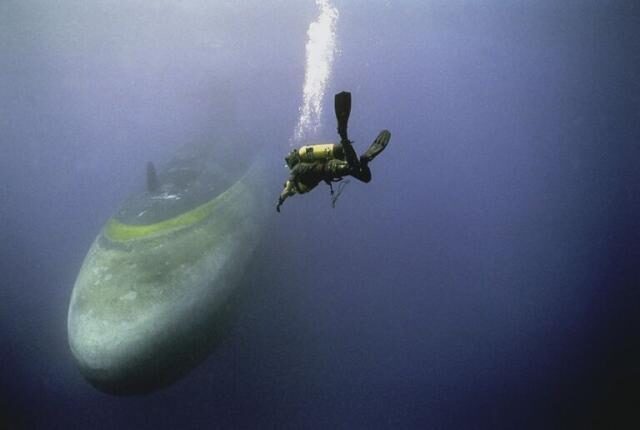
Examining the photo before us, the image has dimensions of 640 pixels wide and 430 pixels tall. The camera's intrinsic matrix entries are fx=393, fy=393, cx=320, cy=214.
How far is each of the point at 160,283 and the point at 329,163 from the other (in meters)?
5.77

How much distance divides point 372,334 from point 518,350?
5.45 meters

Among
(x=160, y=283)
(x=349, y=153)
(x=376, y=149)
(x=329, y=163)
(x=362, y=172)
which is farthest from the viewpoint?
(x=160, y=283)

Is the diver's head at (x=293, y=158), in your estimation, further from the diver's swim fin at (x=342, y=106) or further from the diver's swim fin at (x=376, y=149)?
the diver's swim fin at (x=342, y=106)

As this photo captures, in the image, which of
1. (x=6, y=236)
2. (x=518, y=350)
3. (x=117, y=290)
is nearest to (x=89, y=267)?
(x=117, y=290)

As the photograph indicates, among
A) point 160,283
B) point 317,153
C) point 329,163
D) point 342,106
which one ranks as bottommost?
point 160,283

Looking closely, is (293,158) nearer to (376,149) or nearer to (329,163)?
(329,163)

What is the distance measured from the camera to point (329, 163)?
3627 millimetres

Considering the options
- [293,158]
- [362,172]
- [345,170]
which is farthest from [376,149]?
[293,158]

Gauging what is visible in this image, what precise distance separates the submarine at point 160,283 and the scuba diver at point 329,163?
16.6 ft

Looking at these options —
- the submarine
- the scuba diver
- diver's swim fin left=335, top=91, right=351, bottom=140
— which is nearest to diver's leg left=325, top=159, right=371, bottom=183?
the scuba diver

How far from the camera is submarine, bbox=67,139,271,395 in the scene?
7.46 metres

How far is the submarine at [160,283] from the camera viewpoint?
7.46 metres

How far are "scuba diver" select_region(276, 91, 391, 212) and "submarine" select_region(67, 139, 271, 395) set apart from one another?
5047 mm

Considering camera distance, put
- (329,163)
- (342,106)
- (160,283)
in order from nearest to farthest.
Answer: (342,106) < (329,163) < (160,283)
